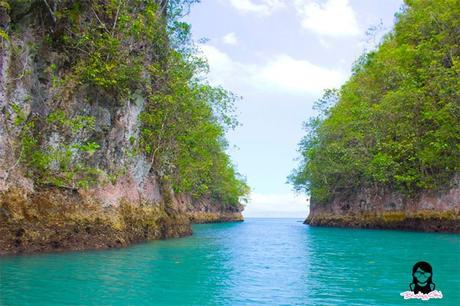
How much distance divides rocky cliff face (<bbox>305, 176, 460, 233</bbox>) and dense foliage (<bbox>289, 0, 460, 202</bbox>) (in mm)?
1185

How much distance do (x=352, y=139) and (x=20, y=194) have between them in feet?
125

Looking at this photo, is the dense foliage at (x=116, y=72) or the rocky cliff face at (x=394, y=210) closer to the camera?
the dense foliage at (x=116, y=72)

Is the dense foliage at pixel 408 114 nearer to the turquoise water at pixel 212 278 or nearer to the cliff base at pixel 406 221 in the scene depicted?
the cliff base at pixel 406 221

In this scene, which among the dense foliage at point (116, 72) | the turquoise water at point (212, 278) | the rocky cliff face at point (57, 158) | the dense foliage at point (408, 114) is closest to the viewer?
the turquoise water at point (212, 278)

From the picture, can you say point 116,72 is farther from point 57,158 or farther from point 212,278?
point 212,278

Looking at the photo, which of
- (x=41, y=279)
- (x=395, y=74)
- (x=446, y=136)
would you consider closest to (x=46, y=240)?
(x=41, y=279)

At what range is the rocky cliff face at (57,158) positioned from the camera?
686 inches

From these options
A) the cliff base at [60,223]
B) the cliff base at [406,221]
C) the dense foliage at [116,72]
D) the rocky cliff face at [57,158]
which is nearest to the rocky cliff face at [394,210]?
the cliff base at [406,221]

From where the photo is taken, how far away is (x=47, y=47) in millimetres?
20422

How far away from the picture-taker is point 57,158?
1938 cm

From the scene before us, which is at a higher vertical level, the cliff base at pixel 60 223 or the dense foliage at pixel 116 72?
the dense foliage at pixel 116 72

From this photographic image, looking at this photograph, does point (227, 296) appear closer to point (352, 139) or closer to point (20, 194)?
point (20, 194)

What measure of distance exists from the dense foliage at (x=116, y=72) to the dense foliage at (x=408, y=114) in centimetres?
1883

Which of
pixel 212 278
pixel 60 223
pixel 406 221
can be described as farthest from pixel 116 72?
pixel 406 221
